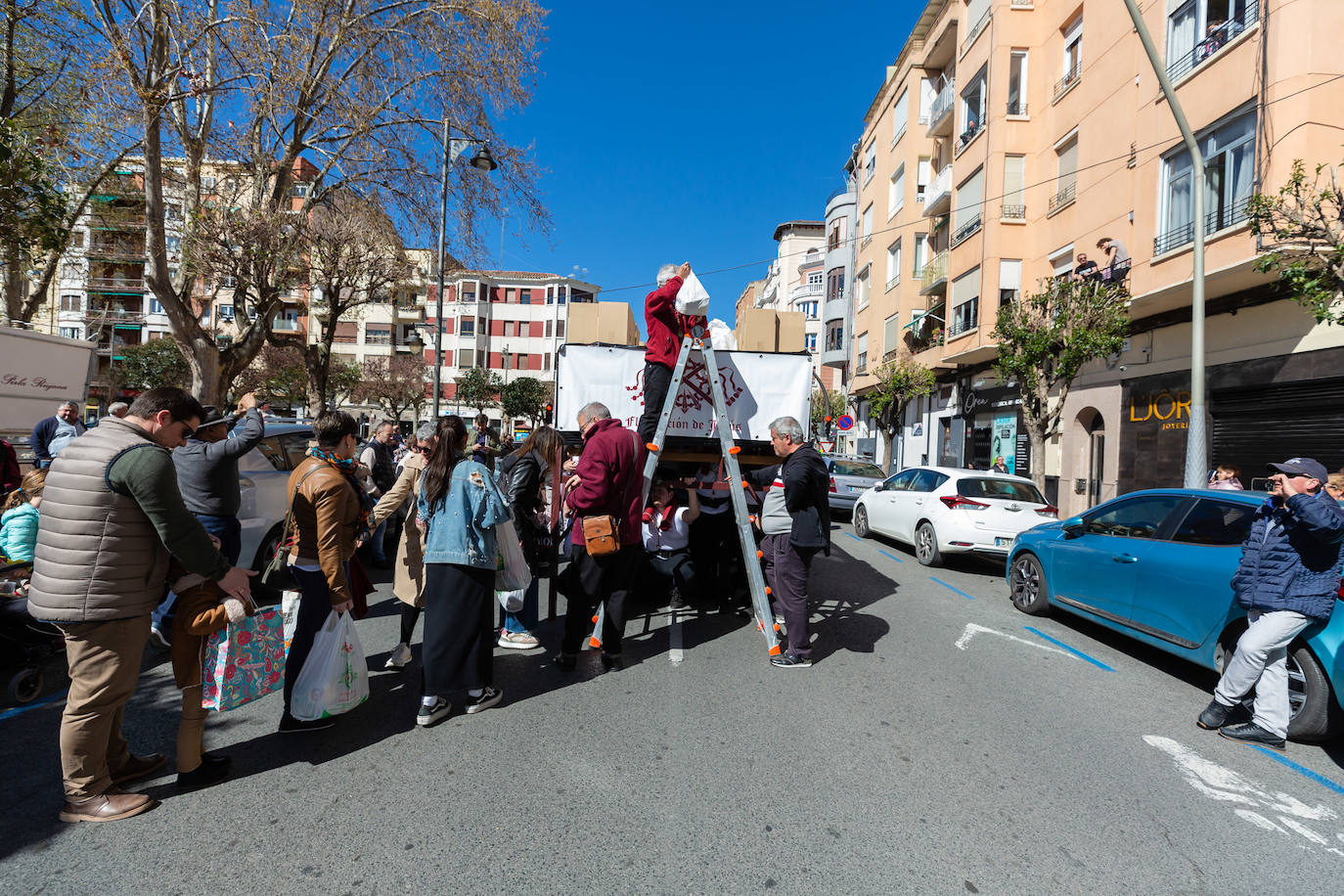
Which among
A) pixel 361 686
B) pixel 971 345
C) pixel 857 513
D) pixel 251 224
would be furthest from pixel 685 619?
pixel 971 345

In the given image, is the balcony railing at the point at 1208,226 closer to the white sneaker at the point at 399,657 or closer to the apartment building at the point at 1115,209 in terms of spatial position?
the apartment building at the point at 1115,209

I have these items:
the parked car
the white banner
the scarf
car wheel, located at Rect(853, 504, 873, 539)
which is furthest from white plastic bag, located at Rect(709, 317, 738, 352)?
the parked car

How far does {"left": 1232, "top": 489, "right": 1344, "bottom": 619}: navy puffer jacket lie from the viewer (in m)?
3.87

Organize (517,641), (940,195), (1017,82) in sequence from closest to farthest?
(517,641), (1017,82), (940,195)

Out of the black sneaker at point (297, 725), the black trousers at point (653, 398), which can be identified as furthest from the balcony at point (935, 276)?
the black sneaker at point (297, 725)

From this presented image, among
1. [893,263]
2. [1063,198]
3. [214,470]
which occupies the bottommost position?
[214,470]

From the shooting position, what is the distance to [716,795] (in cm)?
331

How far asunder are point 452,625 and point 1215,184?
50.3ft

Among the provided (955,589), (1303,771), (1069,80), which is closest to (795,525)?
(1303,771)

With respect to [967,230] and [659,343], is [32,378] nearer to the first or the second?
[659,343]

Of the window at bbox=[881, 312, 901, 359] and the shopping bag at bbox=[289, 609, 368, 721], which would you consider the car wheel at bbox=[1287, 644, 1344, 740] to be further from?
the window at bbox=[881, 312, 901, 359]

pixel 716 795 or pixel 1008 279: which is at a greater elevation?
pixel 1008 279

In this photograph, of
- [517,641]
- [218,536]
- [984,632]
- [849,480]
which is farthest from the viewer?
[849,480]

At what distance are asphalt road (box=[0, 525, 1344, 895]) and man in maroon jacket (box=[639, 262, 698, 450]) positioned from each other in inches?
77.6
